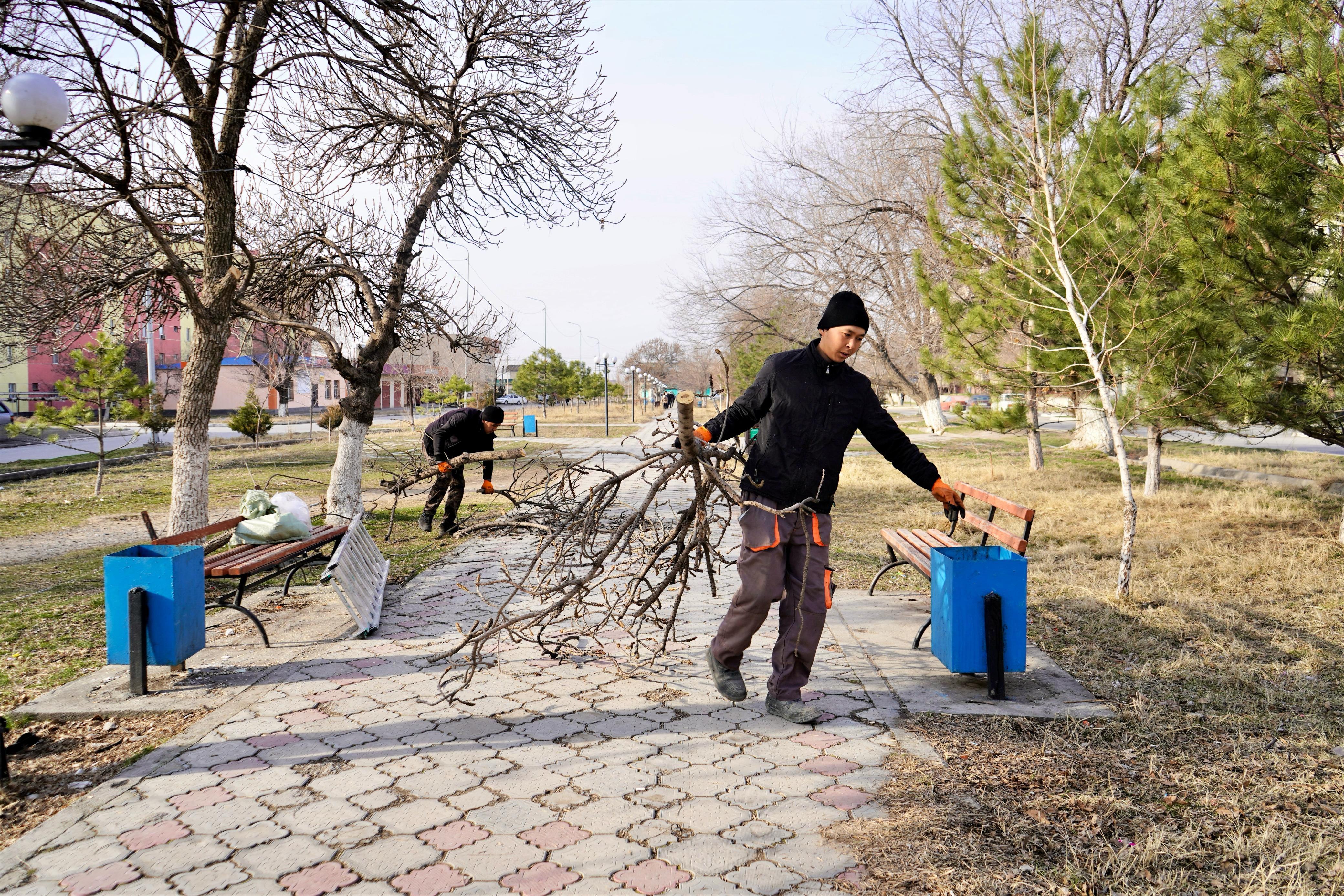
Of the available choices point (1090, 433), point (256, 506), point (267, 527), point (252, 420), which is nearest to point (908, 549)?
point (267, 527)

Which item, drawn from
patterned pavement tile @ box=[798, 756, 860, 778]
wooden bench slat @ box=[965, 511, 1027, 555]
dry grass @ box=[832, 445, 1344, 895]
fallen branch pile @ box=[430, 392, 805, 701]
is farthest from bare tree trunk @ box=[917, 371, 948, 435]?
patterned pavement tile @ box=[798, 756, 860, 778]

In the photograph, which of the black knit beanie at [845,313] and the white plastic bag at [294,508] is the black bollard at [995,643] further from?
the white plastic bag at [294,508]

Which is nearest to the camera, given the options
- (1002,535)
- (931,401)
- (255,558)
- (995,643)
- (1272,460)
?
(995,643)

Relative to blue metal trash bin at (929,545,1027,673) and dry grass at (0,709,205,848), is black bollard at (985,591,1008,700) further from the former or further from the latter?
dry grass at (0,709,205,848)

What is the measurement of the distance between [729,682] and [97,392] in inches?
597

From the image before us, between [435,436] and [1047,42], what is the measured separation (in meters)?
7.65

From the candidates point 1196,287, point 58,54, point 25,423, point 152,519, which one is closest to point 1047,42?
point 1196,287

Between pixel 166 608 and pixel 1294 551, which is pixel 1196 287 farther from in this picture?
pixel 166 608

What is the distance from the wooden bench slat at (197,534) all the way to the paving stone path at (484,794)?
119cm

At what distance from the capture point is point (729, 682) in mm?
4207

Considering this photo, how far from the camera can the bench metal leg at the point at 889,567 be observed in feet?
20.8

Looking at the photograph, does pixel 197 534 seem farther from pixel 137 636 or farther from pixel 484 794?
pixel 484 794

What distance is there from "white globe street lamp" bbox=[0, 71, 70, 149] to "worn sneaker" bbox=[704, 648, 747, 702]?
15.1 feet

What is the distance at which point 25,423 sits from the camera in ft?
63.9
